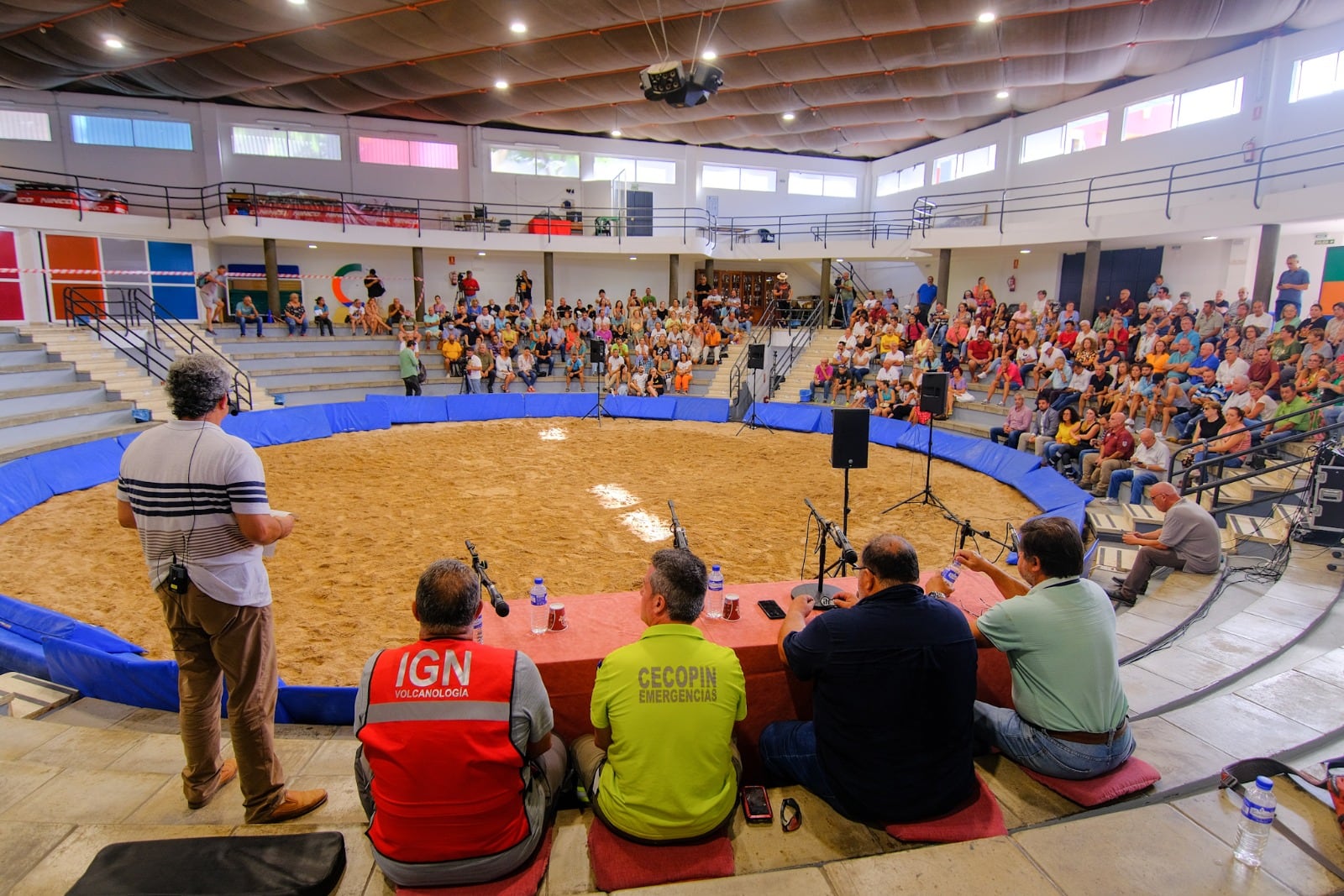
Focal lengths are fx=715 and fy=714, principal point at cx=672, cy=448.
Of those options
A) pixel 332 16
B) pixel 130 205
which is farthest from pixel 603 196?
pixel 130 205

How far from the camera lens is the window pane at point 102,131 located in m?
17.8

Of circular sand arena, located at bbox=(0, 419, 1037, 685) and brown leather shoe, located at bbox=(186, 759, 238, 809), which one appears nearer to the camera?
brown leather shoe, located at bbox=(186, 759, 238, 809)

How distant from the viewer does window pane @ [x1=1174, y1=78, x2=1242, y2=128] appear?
13.7 metres

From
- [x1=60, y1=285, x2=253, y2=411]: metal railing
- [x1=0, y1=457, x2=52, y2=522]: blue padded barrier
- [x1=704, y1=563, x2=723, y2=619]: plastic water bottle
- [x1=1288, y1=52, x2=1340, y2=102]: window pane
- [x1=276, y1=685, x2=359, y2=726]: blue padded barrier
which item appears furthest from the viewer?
[x1=60, y1=285, x2=253, y2=411]: metal railing

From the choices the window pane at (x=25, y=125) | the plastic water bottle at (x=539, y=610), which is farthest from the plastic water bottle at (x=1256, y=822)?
the window pane at (x=25, y=125)

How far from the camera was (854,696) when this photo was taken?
2473 millimetres

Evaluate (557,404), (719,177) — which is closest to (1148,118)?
(719,177)

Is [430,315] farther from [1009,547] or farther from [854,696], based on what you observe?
[854,696]

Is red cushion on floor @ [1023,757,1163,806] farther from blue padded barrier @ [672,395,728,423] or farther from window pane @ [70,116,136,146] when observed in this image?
window pane @ [70,116,136,146]

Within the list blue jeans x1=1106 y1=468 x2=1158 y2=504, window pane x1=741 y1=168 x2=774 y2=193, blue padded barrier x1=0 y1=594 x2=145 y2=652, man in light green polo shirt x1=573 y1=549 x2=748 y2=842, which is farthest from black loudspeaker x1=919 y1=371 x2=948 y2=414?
window pane x1=741 y1=168 x2=774 y2=193

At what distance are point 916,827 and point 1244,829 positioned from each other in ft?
3.57

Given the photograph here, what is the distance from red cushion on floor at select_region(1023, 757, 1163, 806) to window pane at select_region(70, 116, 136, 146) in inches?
936

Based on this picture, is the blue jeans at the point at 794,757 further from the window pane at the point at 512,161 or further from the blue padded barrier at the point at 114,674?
the window pane at the point at 512,161

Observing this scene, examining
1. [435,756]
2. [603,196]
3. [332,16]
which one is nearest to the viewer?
[435,756]
